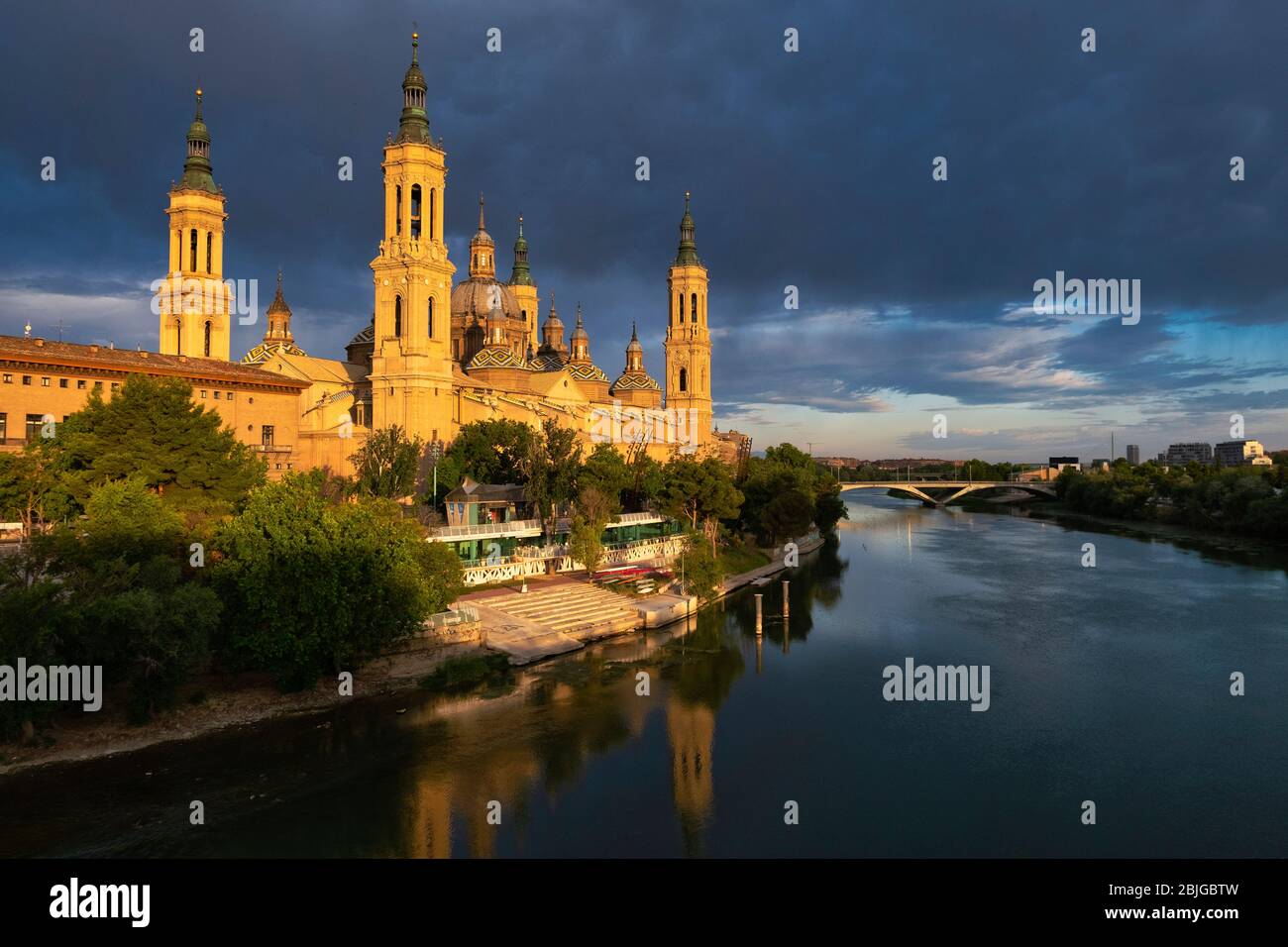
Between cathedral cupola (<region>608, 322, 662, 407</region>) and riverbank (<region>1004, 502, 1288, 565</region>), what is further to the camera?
cathedral cupola (<region>608, 322, 662, 407</region>)

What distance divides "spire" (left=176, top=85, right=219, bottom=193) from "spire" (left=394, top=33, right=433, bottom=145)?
21.1 metres

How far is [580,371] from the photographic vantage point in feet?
300

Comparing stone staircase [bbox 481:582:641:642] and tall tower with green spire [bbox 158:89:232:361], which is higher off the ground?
tall tower with green spire [bbox 158:89:232:361]

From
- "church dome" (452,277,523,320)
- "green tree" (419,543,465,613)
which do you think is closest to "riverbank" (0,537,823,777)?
"green tree" (419,543,465,613)

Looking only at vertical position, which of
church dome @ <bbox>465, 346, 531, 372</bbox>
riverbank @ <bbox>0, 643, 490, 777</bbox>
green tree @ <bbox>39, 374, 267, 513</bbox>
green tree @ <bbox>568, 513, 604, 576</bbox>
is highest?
church dome @ <bbox>465, 346, 531, 372</bbox>

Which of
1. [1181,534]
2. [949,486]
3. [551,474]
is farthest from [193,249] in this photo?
[949,486]

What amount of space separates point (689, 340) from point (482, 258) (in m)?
28.9

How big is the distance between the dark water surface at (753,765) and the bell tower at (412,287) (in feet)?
84.1

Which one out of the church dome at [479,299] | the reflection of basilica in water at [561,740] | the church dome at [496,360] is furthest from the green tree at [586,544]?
the church dome at [479,299]

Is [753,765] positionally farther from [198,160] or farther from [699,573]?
[198,160]

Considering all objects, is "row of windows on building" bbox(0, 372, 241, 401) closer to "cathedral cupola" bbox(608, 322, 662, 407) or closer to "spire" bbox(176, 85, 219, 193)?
"spire" bbox(176, 85, 219, 193)

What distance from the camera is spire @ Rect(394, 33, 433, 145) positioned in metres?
54.1

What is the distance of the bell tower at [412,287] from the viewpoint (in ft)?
175

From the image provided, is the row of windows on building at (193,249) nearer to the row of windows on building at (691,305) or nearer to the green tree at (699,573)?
the green tree at (699,573)
